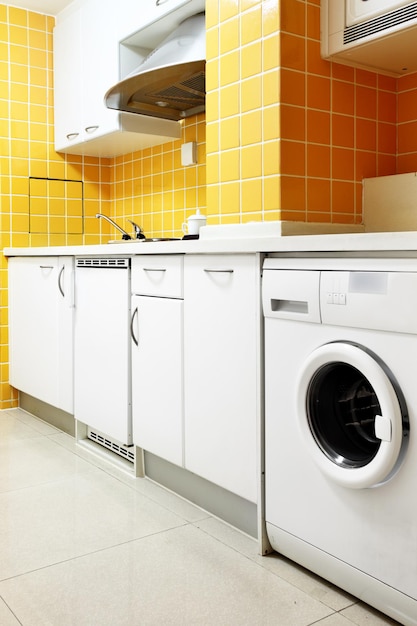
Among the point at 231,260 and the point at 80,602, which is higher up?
the point at 231,260

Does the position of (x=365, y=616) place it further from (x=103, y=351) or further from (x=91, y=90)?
(x=91, y=90)

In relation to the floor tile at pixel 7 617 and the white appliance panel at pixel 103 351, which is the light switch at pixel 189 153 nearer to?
the white appliance panel at pixel 103 351

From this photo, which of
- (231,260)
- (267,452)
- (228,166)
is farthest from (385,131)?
(267,452)

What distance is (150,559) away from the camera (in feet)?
5.66

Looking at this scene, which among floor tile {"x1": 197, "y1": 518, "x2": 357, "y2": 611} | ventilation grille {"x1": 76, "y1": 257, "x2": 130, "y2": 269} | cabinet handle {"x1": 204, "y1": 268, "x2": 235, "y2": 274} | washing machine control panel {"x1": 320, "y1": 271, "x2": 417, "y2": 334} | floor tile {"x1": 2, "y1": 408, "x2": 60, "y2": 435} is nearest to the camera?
washing machine control panel {"x1": 320, "y1": 271, "x2": 417, "y2": 334}

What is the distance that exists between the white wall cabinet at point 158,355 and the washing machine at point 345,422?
18.7 inches

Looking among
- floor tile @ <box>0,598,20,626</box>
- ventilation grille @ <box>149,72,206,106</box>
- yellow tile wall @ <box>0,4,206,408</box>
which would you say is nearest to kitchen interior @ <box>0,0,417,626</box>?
floor tile @ <box>0,598,20,626</box>

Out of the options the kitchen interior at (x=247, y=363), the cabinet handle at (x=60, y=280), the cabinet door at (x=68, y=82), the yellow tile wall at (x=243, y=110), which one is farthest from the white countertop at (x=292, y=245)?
the cabinet door at (x=68, y=82)

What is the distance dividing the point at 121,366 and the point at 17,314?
1.26 m

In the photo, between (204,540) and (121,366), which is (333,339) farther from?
(121,366)

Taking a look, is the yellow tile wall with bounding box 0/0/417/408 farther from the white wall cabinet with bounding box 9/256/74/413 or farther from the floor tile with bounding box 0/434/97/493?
the floor tile with bounding box 0/434/97/493

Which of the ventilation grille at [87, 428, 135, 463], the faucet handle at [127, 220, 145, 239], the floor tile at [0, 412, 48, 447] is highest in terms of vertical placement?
the faucet handle at [127, 220, 145, 239]

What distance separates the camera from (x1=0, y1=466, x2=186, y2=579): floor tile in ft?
5.83

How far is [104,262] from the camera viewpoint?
98.6 inches
